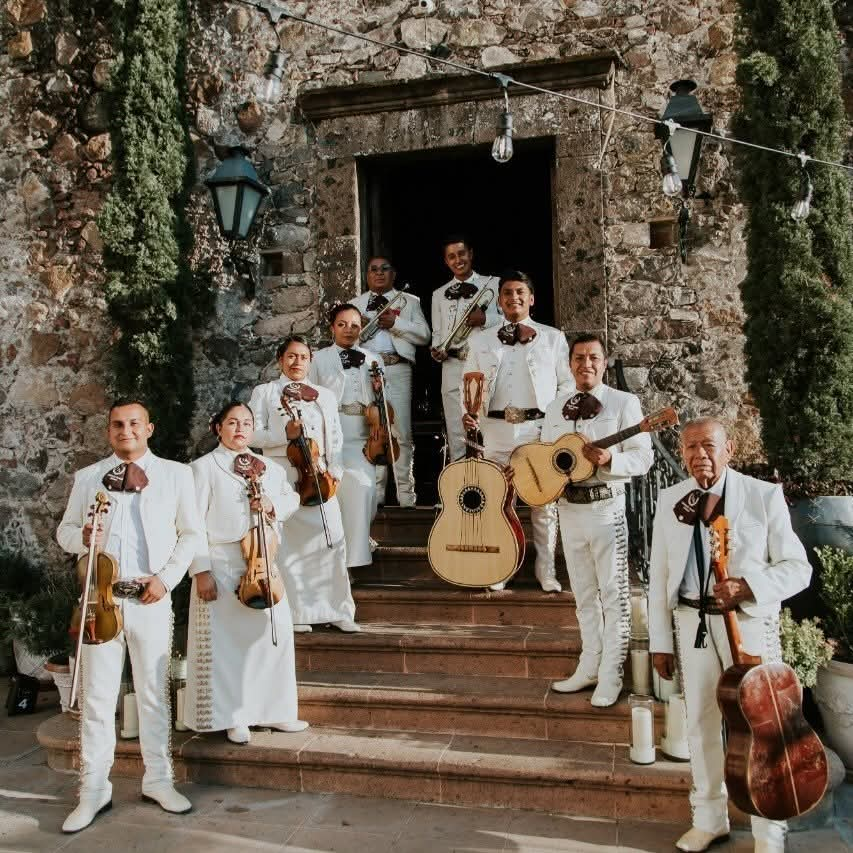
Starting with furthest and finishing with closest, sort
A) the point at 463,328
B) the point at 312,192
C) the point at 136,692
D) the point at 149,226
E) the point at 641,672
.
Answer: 1. the point at 312,192
2. the point at 149,226
3. the point at 463,328
4. the point at 641,672
5. the point at 136,692

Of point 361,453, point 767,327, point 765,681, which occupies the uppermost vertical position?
point 767,327

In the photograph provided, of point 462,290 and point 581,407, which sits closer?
point 581,407

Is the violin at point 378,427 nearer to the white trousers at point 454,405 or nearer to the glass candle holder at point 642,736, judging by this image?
the white trousers at point 454,405

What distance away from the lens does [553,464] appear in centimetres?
417

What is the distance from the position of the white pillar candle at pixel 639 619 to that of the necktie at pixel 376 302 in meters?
2.69

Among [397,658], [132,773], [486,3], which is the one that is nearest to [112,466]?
A: [132,773]

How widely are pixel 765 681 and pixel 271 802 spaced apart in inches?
86.3

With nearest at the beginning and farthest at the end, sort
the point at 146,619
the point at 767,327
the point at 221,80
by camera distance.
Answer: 1. the point at 146,619
2. the point at 767,327
3. the point at 221,80

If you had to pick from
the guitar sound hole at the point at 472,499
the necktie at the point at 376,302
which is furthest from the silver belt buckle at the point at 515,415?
the necktie at the point at 376,302

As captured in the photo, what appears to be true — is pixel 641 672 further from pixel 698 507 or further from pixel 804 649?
pixel 698 507

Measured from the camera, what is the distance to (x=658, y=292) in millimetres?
5902

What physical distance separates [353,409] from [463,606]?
1362 millimetres

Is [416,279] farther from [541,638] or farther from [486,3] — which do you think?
[541,638]

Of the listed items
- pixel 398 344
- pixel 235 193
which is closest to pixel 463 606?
pixel 398 344
